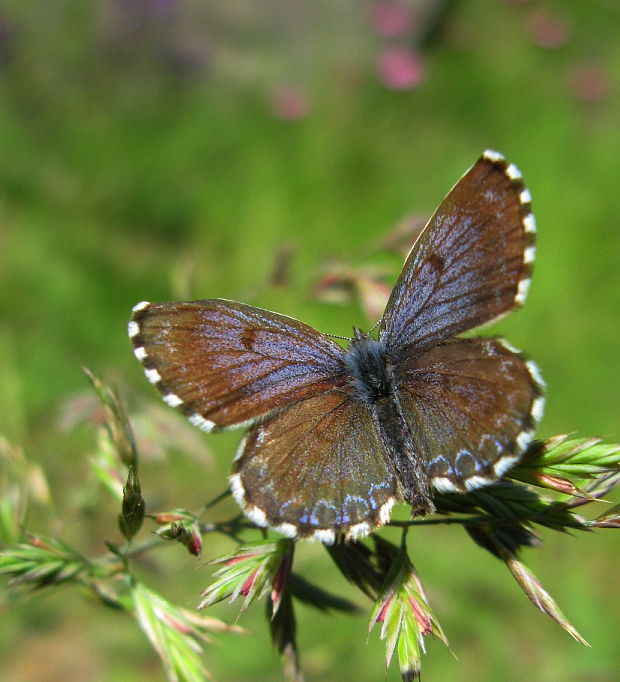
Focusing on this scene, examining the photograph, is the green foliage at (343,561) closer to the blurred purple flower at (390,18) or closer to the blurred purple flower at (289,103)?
the blurred purple flower at (289,103)

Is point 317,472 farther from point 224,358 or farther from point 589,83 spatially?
point 589,83

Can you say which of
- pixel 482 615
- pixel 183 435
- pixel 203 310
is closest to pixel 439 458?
pixel 203 310

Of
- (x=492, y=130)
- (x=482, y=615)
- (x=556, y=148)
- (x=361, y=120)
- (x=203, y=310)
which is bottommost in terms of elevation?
(x=482, y=615)

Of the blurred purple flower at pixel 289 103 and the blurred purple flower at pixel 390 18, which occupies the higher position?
the blurred purple flower at pixel 390 18

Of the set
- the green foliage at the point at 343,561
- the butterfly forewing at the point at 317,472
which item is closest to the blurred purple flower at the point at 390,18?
the butterfly forewing at the point at 317,472

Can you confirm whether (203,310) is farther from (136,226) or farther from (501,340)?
(136,226)

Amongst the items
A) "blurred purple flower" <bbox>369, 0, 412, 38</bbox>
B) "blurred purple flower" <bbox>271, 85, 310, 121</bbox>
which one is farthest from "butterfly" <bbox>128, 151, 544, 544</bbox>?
"blurred purple flower" <bbox>369, 0, 412, 38</bbox>

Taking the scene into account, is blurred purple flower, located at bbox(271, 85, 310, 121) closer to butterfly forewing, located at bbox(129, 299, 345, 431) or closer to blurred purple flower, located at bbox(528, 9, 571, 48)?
blurred purple flower, located at bbox(528, 9, 571, 48)
